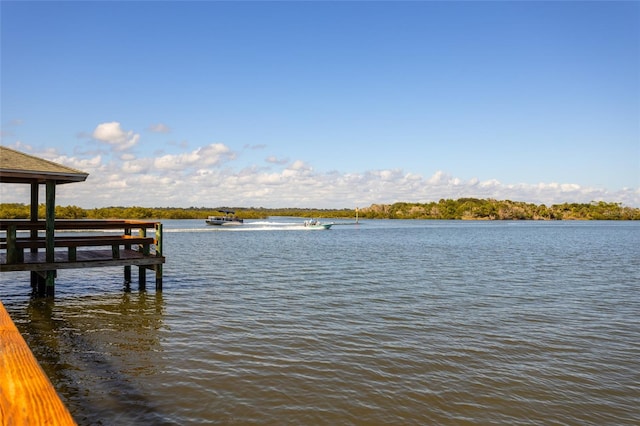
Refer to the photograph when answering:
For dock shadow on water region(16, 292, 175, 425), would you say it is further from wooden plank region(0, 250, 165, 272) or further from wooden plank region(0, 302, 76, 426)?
wooden plank region(0, 302, 76, 426)

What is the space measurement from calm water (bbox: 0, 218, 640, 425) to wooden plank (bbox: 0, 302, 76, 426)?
5.31 m

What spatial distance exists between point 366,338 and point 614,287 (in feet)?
50.6

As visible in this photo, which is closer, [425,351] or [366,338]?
[425,351]

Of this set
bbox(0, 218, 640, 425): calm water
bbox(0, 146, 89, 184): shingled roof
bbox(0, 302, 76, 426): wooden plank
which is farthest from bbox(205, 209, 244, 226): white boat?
bbox(0, 302, 76, 426): wooden plank

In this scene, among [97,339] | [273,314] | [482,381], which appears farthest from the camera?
[273,314]

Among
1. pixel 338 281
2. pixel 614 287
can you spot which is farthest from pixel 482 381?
pixel 614 287

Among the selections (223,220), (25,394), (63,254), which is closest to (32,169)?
(63,254)

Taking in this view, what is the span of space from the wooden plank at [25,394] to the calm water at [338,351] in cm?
531

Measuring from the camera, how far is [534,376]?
8.99 meters

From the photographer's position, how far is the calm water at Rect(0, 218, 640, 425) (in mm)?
7418

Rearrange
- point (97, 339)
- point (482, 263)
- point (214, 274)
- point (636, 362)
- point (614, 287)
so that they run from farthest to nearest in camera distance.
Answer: point (482, 263)
point (214, 274)
point (614, 287)
point (97, 339)
point (636, 362)

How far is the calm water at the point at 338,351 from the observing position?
7.42 m

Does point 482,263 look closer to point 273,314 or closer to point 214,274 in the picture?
point 214,274

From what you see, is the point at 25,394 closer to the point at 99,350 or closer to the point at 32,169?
the point at 99,350
